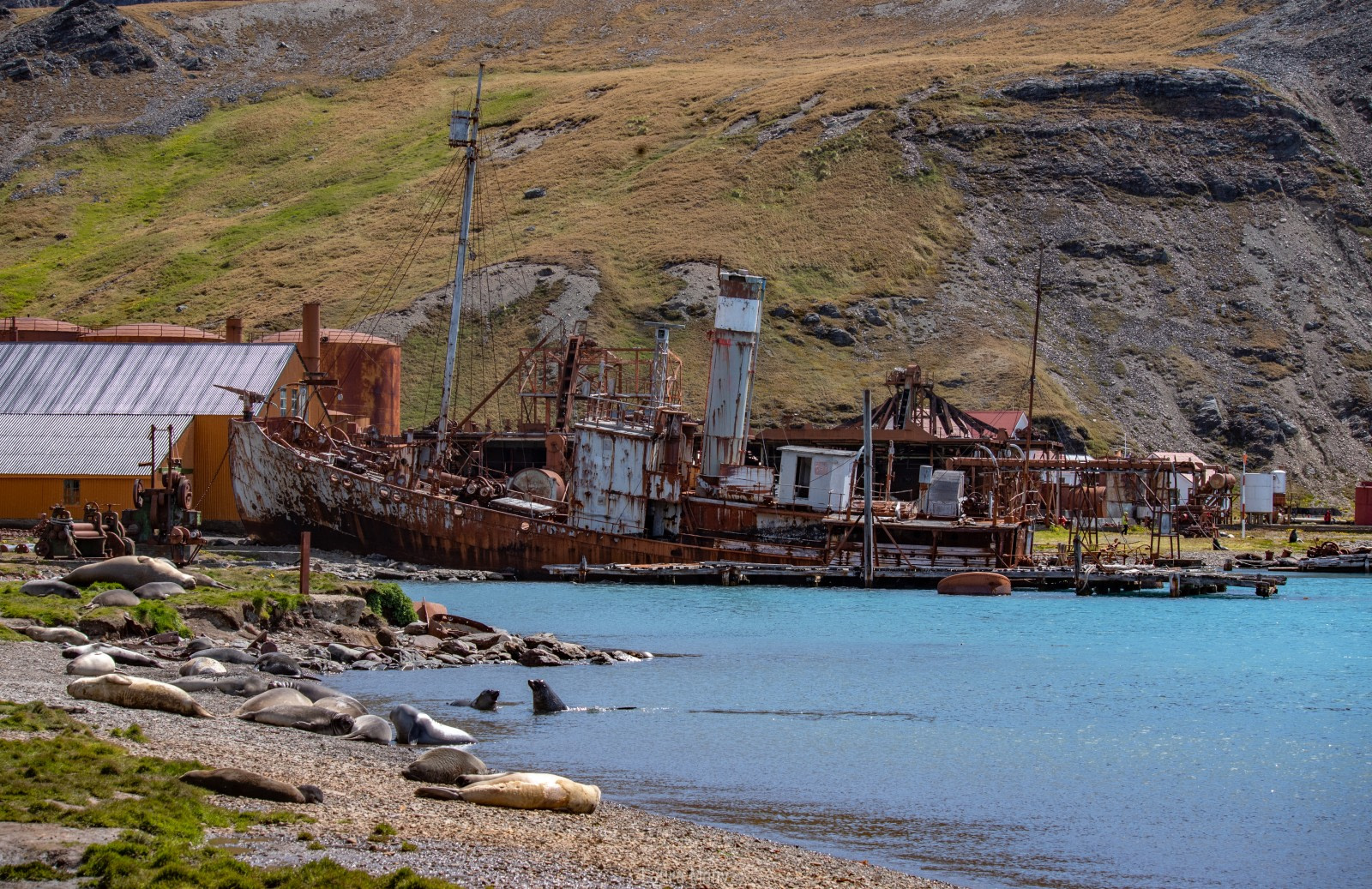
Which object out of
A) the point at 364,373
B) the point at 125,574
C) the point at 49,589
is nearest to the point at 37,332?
the point at 364,373

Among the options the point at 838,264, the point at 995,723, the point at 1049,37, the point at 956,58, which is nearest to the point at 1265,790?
the point at 995,723

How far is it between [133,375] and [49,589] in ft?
130

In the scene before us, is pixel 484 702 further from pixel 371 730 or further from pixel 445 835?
pixel 445 835

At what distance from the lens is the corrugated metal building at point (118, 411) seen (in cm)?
5888

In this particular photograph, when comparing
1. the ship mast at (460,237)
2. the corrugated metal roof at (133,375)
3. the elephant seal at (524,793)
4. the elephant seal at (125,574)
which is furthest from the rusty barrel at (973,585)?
the elephant seal at (524,793)

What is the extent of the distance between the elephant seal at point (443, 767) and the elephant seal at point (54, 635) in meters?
9.05

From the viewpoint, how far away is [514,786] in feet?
54.6

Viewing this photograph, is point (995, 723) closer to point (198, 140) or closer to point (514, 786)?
point (514, 786)

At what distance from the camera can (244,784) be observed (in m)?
14.7

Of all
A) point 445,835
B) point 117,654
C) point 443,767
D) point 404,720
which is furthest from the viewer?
point 117,654

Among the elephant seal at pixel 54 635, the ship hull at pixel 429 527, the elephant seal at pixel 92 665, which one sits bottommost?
the elephant seal at pixel 92 665

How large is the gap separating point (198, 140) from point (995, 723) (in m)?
162

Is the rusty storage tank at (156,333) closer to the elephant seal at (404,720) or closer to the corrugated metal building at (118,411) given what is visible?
the corrugated metal building at (118,411)

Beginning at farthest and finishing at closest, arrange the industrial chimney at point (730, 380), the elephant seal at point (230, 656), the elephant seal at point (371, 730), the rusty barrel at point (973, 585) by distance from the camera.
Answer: the industrial chimney at point (730, 380), the rusty barrel at point (973, 585), the elephant seal at point (230, 656), the elephant seal at point (371, 730)
